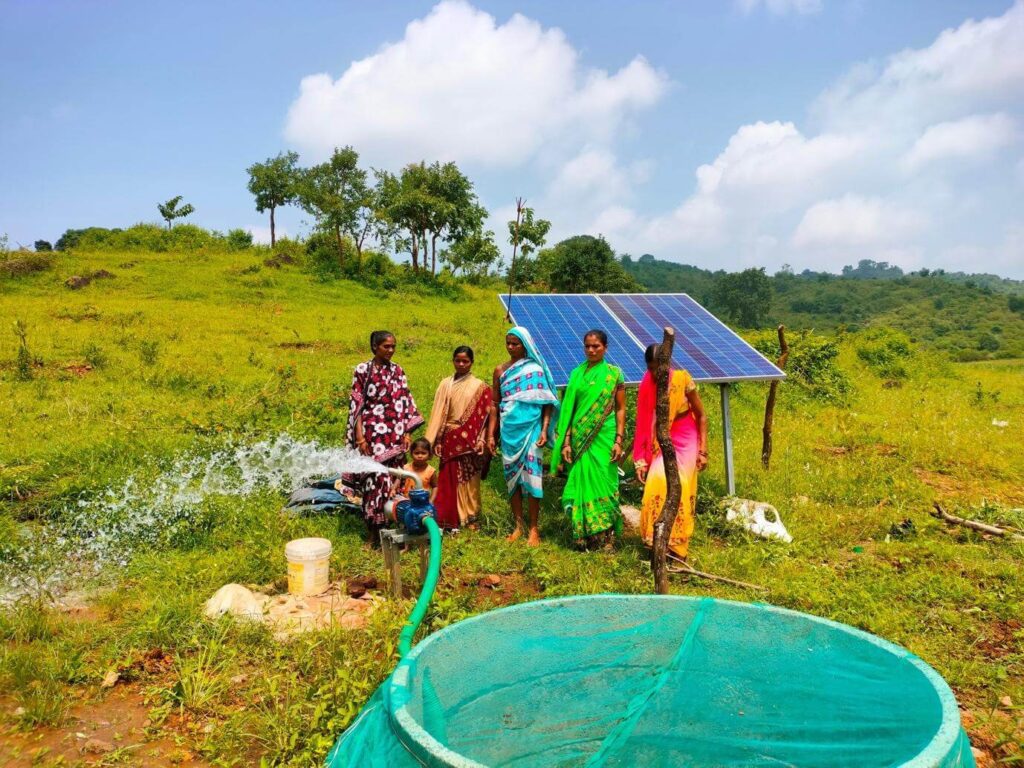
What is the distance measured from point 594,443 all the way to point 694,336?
2.19m

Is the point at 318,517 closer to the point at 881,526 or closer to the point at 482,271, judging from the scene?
the point at 881,526

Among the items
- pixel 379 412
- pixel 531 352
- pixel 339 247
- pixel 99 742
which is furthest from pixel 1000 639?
pixel 339 247

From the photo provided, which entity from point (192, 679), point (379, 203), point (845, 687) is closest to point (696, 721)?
point (845, 687)

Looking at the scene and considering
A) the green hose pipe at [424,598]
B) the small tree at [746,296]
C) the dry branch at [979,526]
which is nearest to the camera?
the green hose pipe at [424,598]

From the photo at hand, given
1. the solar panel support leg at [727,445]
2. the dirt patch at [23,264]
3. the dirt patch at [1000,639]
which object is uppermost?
the dirt patch at [23,264]

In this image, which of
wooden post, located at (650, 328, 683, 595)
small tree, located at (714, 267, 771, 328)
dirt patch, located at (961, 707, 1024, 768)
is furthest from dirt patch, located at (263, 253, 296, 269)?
small tree, located at (714, 267, 771, 328)

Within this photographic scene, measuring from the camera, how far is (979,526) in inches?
234

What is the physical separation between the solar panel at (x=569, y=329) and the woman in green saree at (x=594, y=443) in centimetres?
50

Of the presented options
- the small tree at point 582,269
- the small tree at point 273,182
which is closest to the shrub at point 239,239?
the small tree at point 273,182

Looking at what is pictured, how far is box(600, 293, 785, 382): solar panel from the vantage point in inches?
258

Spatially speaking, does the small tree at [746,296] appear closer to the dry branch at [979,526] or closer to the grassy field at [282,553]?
the grassy field at [282,553]

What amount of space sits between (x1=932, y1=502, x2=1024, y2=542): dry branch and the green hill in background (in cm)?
1289

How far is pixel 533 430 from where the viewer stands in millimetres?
5914

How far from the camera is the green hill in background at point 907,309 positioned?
36906 millimetres
